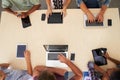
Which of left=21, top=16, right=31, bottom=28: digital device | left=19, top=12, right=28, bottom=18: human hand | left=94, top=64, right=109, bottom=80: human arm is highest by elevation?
left=19, top=12, right=28, bottom=18: human hand

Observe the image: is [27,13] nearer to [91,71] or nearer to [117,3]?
[91,71]

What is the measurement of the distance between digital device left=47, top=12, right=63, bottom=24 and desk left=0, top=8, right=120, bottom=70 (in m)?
0.02

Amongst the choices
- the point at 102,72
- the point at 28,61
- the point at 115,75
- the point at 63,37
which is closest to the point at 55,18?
the point at 63,37

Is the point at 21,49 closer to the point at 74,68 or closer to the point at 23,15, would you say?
the point at 23,15

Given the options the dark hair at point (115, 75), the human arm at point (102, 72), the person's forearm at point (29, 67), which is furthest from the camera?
the person's forearm at point (29, 67)

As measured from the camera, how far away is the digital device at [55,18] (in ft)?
5.71

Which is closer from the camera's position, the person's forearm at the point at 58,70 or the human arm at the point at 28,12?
the person's forearm at the point at 58,70

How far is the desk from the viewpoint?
1.68 meters

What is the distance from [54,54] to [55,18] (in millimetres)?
264

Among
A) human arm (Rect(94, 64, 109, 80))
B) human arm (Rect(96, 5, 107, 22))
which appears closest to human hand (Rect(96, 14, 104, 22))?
human arm (Rect(96, 5, 107, 22))

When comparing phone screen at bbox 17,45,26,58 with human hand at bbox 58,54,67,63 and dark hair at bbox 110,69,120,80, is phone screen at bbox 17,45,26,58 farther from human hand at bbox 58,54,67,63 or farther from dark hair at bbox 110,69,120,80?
dark hair at bbox 110,69,120,80

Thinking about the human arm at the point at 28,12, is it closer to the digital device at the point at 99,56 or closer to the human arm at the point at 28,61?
the human arm at the point at 28,61

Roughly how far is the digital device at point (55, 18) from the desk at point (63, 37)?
2cm

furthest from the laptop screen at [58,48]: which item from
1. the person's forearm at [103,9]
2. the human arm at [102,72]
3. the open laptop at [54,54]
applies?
the person's forearm at [103,9]
